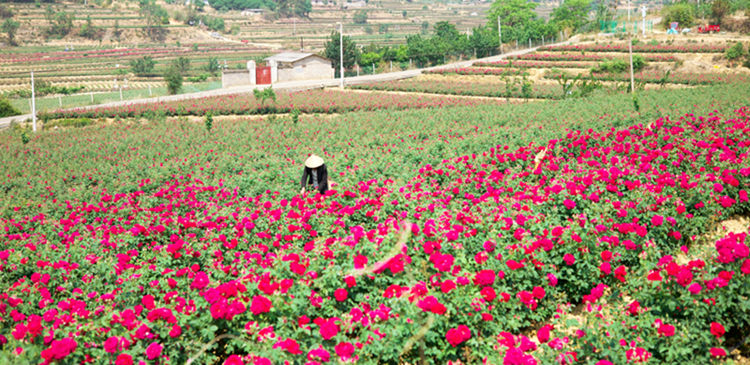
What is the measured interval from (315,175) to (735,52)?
43.5m

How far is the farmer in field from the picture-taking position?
805 centimetres

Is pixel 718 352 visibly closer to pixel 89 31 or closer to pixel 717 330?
pixel 717 330

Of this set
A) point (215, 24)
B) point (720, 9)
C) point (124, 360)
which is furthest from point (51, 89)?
point (720, 9)

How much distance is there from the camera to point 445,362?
149 inches

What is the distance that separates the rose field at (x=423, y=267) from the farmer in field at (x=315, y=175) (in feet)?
2.01

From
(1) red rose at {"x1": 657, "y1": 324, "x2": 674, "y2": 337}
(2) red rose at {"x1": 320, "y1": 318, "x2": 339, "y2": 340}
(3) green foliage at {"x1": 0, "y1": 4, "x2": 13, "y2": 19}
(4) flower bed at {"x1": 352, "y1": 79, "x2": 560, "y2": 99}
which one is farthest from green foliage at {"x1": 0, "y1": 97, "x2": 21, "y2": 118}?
(3) green foliage at {"x1": 0, "y1": 4, "x2": 13, "y2": 19}

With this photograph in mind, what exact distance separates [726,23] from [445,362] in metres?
67.1

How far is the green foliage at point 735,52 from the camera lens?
38906 millimetres

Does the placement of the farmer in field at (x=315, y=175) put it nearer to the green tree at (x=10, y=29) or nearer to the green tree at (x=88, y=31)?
the green tree at (x=10, y=29)

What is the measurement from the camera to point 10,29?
3492 inches

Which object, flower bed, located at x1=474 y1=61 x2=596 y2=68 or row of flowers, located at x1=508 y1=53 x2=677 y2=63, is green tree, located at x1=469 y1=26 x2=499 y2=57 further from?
flower bed, located at x1=474 y1=61 x2=596 y2=68

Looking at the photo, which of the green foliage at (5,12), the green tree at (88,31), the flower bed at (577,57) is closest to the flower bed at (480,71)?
the flower bed at (577,57)

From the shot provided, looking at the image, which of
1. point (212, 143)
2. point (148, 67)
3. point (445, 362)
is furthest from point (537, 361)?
point (148, 67)

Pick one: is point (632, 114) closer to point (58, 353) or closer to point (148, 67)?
point (58, 353)
